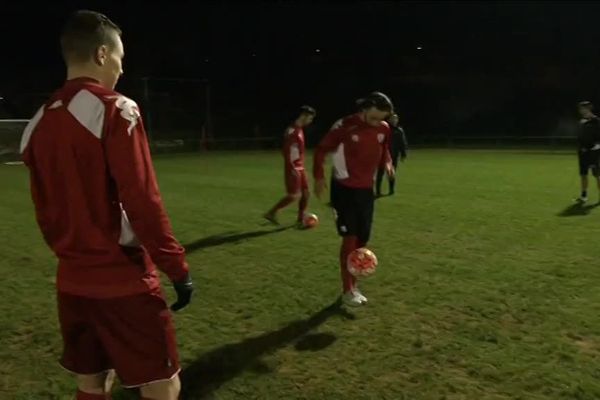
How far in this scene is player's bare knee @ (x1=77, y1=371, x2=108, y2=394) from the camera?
Result: 2.83 metres

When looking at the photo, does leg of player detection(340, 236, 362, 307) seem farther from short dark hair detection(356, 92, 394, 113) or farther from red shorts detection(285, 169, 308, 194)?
red shorts detection(285, 169, 308, 194)

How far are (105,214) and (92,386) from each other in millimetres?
907

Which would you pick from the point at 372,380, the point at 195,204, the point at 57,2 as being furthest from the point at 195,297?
the point at 57,2

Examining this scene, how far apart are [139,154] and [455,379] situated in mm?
2887

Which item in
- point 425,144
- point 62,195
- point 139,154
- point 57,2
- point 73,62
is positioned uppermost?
point 57,2

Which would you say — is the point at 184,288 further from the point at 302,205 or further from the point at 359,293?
the point at 302,205

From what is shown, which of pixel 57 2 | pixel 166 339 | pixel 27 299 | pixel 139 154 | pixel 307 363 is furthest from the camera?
pixel 57 2

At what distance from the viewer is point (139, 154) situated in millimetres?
2352

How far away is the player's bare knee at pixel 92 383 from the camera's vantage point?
283 centimetres

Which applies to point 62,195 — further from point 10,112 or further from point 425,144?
point 425,144

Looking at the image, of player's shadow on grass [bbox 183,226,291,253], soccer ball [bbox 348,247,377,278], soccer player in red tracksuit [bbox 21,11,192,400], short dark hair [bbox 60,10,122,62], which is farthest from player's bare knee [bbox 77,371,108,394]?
player's shadow on grass [bbox 183,226,291,253]

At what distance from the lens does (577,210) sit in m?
11.6

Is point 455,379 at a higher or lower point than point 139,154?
lower

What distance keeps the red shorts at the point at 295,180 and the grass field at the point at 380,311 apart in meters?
0.73
